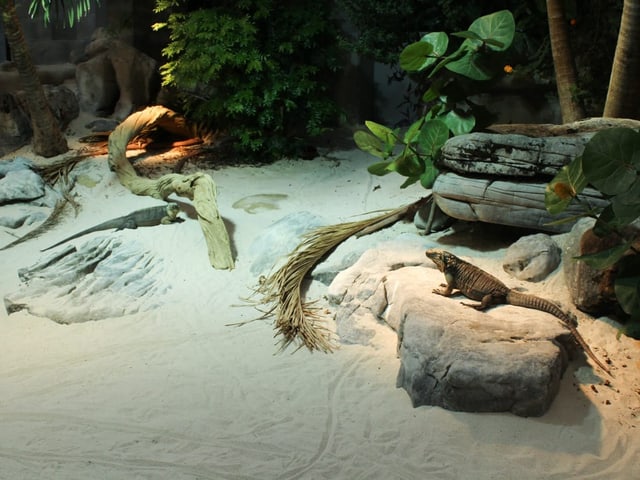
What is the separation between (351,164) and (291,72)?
1.51 meters

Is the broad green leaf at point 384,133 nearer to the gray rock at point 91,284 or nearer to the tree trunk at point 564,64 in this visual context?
the tree trunk at point 564,64

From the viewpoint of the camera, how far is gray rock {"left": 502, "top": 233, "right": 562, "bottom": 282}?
4539 mm

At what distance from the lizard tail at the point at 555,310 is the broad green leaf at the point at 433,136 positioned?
146 centimetres

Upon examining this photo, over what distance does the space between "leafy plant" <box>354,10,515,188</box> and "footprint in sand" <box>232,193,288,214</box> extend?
6.50 feet

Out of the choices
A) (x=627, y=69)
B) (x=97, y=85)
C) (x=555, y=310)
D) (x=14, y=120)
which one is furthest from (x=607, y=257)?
(x=97, y=85)

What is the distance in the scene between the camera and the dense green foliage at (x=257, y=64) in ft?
26.5

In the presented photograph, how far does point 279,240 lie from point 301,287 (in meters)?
0.82

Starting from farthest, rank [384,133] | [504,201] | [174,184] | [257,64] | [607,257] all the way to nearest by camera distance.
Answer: [257,64], [174,184], [384,133], [504,201], [607,257]

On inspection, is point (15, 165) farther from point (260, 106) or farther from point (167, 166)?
point (260, 106)

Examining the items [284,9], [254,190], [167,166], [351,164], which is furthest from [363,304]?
[284,9]

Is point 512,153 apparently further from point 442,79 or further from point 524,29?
point 524,29

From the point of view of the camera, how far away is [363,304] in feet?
15.4

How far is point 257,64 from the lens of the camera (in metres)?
8.02

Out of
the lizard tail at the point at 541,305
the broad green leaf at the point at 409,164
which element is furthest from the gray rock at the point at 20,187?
the lizard tail at the point at 541,305
